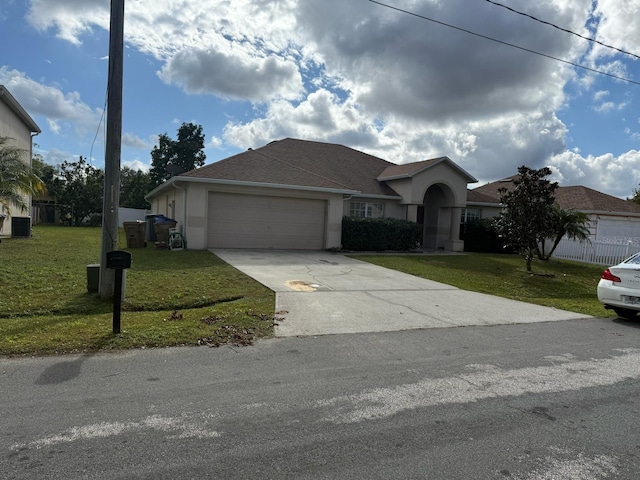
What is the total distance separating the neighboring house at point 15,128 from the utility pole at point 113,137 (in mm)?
13527

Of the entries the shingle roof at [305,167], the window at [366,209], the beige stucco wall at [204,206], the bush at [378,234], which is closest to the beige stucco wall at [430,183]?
the shingle roof at [305,167]

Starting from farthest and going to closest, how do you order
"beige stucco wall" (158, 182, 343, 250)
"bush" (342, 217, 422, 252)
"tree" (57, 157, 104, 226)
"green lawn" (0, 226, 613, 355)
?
"tree" (57, 157, 104, 226), "bush" (342, 217, 422, 252), "beige stucco wall" (158, 182, 343, 250), "green lawn" (0, 226, 613, 355)

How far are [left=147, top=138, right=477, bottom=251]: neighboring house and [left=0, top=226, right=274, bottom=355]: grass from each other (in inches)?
201

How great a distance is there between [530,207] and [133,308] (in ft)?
41.7

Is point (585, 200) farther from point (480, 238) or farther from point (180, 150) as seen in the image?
point (180, 150)

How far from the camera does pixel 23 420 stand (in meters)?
3.43

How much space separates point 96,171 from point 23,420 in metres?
42.0

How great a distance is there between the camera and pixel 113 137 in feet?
24.8

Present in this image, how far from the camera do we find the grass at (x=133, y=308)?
5.62 meters

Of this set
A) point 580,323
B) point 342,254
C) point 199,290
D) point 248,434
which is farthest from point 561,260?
point 248,434

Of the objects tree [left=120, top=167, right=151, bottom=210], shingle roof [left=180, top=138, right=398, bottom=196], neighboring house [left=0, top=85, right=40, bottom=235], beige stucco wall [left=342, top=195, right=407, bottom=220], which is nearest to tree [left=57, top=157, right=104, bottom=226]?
tree [left=120, top=167, right=151, bottom=210]

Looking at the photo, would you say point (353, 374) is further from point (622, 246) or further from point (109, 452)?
point (622, 246)

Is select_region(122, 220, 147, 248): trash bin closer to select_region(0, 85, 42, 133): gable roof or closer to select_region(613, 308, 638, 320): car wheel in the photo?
select_region(0, 85, 42, 133): gable roof

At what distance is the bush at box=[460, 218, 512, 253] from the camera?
23028mm
